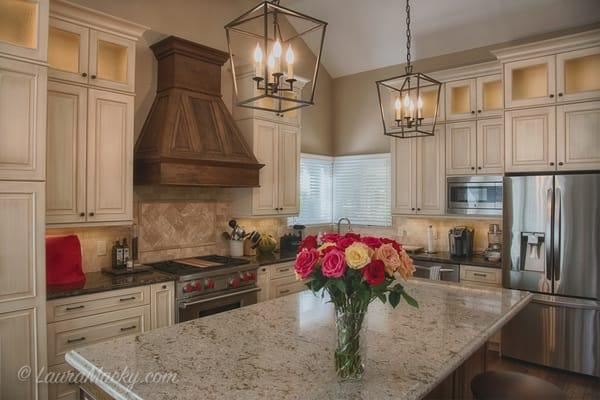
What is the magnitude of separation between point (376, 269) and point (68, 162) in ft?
8.96

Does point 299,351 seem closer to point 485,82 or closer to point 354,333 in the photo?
point 354,333

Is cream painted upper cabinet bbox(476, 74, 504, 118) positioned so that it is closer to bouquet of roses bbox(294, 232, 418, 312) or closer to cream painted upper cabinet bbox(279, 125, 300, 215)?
cream painted upper cabinet bbox(279, 125, 300, 215)

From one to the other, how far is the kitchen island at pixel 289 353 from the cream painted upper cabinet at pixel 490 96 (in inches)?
103

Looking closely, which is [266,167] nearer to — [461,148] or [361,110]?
[361,110]

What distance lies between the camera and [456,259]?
448 cm

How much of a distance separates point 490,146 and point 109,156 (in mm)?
3771

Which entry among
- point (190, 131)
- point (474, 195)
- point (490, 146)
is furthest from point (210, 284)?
point (490, 146)

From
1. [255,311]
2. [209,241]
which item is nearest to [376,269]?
[255,311]

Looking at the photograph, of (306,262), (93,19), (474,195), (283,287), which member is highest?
(93,19)

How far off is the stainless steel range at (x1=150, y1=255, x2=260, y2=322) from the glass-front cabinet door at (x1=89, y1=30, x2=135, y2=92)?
5.32 feet

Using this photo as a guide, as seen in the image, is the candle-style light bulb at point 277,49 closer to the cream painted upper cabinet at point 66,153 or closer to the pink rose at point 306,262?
the pink rose at point 306,262

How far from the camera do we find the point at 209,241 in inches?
177

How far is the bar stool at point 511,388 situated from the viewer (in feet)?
6.43

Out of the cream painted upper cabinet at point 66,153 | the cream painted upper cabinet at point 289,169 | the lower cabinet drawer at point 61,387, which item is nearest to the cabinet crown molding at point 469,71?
the cream painted upper cabinet at point 289,169
